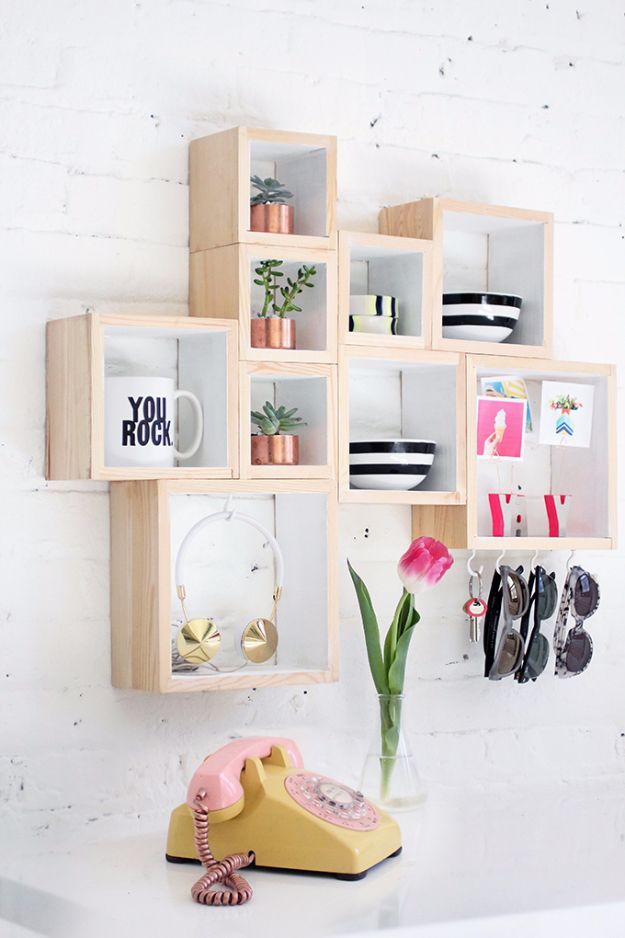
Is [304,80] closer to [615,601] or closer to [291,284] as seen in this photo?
[291,284]

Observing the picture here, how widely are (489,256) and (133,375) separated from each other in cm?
65

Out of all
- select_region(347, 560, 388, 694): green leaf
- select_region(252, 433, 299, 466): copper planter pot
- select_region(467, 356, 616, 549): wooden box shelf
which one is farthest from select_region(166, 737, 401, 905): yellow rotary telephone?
select_region(467, 356, 616, 549): wooden box shelf

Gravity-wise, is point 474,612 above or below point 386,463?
below

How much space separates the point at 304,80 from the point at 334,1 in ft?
0.46

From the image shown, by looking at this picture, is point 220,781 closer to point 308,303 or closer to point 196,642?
point 196,642

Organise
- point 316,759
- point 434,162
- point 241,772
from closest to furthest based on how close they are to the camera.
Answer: point 241,772
point 316,759
point 434,162

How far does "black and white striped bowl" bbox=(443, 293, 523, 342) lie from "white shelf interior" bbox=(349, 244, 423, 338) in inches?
2.6

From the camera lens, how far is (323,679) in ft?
5.85

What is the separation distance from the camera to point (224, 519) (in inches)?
73.5

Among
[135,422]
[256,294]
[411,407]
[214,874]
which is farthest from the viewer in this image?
[411,407]

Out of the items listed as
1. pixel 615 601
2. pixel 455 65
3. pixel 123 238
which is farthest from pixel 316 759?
pixel 455 65

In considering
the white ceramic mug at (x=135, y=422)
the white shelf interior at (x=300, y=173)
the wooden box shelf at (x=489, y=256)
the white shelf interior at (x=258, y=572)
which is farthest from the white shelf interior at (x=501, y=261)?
the white ceramic mug at (x=135, y=422)

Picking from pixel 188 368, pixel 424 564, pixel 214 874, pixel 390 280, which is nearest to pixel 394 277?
pixel 390 280

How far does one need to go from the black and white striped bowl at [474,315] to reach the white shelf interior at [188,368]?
1.29 feet
